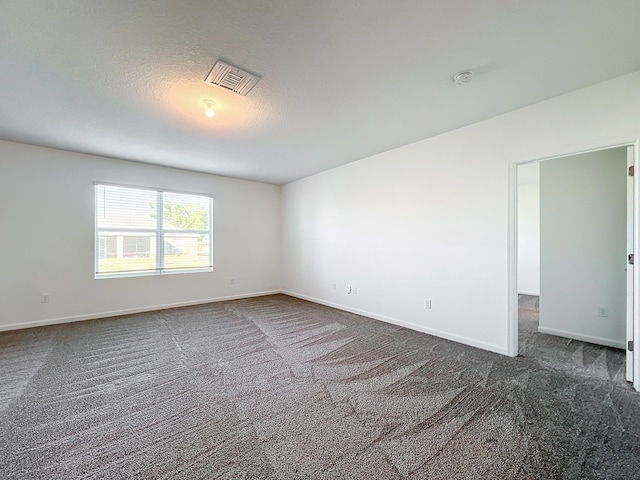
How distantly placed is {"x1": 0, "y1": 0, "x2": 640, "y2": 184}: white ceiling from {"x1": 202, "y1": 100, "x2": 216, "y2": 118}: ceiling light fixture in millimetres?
59

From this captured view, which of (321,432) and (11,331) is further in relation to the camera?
(11,331)

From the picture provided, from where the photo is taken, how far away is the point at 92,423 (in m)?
1.77

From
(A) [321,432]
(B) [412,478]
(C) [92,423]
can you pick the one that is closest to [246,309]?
(C) [92,423]

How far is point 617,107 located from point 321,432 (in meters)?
3.46

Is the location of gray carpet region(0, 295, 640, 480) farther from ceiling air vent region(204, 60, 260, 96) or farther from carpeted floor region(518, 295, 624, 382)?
ceiling air vent region(204, 60, 260, 96)

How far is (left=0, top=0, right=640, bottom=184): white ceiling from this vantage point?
1.57 m

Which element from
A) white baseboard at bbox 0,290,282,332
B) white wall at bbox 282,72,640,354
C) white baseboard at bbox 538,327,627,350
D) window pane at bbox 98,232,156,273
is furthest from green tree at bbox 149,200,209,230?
white baseboard at bbox 538,327,627,350

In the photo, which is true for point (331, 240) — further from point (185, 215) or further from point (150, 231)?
point (150, 231)

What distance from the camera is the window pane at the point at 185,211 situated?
194 inches

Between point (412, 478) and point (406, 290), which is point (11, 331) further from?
point (406, 290)

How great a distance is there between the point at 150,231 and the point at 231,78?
11.9 ft

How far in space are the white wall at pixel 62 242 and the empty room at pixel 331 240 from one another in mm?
30

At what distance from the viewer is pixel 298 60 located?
1992 mm

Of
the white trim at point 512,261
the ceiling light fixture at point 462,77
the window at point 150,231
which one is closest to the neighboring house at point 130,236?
the window at point 150,231
